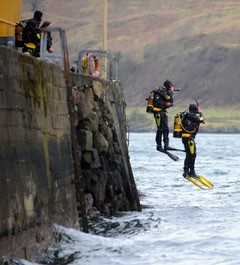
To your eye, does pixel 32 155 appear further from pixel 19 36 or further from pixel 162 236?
pixel 162 236

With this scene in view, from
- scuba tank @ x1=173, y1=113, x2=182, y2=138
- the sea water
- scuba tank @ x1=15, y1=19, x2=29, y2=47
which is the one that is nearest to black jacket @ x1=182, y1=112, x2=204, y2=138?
scuba tank @ x1=173, y1=113, x2=182, y2=138

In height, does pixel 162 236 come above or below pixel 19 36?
below

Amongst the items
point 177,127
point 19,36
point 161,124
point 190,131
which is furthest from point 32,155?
point 161,124

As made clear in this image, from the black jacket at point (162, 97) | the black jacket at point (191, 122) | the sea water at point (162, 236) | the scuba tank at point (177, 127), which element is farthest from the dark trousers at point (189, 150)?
the black jacket at point (162, 97)

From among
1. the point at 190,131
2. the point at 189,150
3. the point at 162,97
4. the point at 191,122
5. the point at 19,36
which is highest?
the point at 19,36

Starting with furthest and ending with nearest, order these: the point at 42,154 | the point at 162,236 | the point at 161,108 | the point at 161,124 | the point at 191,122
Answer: the point at 161,124 < the point at 161,108 < the point at 191,122 < the point at 162,236 < the point at 42,154

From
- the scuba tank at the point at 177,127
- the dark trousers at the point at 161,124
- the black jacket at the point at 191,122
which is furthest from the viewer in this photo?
the dark trousers at the point at 161,124

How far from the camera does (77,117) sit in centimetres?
2370

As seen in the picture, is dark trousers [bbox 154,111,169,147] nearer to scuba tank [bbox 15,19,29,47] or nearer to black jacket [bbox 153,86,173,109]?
black jacket [bbox 153,86,173,109]

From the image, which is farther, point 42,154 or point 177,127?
point 177,127

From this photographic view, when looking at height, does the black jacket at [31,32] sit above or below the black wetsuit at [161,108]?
above

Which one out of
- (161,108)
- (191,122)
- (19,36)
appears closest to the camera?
(19,36)

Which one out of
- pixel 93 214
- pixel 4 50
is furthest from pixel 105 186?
pixel 4 50

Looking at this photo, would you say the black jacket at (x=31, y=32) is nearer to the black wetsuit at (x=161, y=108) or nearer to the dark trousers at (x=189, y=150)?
the black wetsuit at (x=161, y=108)
